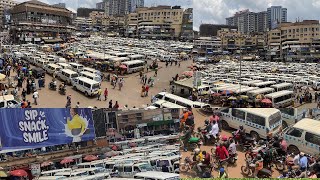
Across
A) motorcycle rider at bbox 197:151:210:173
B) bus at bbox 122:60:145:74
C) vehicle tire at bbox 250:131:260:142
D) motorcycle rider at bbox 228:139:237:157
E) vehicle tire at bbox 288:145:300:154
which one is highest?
bus at bbox 122:60:145:74

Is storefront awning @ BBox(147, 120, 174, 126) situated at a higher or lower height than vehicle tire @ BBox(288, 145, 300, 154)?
higher

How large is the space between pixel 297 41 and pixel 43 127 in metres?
48.3

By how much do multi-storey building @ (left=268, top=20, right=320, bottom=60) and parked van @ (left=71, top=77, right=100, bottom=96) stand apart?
137ft

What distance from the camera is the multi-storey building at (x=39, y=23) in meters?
38.7

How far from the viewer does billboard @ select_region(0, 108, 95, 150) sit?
334 cm

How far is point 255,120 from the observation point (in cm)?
394

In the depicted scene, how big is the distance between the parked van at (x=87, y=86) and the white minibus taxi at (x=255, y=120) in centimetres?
466

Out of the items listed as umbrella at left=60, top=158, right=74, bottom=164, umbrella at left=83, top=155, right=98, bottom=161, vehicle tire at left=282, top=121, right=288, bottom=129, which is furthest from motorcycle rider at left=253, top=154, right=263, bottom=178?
umbrella at left=60, top=158, right=74, bottom=164

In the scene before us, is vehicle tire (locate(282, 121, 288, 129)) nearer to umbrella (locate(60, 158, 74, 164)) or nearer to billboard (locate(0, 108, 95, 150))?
billboard (locate(0, 108, 95, 150))

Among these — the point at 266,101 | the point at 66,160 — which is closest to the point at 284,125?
the point at 66,160

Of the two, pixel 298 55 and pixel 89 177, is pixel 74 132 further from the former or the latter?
pixel 298 55

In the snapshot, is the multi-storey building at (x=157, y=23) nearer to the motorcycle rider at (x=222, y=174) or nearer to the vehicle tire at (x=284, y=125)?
the vehicle tire at (x=284, y=125)

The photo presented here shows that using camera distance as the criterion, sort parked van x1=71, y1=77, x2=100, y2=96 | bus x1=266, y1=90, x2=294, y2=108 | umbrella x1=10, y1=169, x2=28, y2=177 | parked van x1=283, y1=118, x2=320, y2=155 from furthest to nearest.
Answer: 1. parked van x1=71, y1=77, x2=100, y2=96
2. bus x1=266, y1=90, x2=294, y2=108
3. parked van x1=283, y1=118, x2=320, y2=155
4. umbrella x1=10, y1=169, x2=28, y2=177

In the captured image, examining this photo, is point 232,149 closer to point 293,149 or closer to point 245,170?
point 245,170
